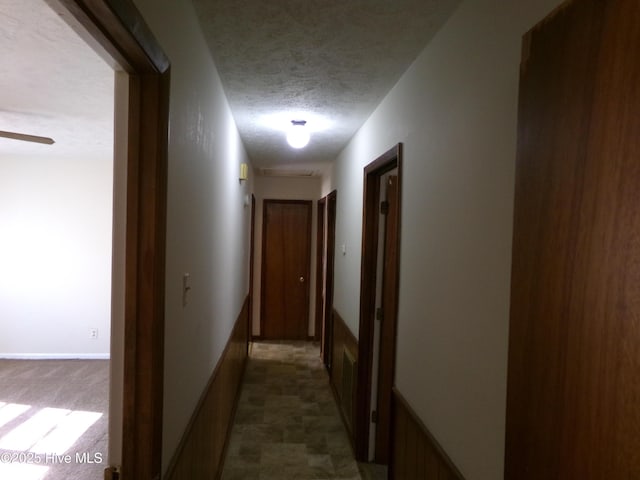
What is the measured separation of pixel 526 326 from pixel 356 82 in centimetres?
169

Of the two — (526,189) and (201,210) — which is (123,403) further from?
(526,189)

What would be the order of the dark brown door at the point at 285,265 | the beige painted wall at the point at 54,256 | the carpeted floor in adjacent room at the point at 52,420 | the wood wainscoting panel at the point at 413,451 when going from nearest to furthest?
the wood wainscoting panel at the point at 413,451, the carpeted floor in adjacent room at the point at 52,420, the beige painted wall at the point at 54,256, the dark brown door at the point at 285,265

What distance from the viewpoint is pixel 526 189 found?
2.64 ft

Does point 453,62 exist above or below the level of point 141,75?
above

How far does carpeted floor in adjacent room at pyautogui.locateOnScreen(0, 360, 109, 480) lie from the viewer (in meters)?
2.47

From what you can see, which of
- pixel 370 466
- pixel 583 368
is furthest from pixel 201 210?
pixel 370 466

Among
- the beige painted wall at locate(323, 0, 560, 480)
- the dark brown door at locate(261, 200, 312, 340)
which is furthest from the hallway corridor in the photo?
the beige painted wall at locate(323, 0, 560, 480)

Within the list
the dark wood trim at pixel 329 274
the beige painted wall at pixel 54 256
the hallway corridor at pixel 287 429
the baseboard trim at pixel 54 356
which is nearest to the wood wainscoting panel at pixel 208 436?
the hallway corridor at pixel 287 429

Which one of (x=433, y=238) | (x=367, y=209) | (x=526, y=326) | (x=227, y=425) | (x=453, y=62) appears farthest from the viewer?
(x=227, y=425)

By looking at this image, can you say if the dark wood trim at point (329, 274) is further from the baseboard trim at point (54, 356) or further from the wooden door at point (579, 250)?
the wooden door at point (579, 250)

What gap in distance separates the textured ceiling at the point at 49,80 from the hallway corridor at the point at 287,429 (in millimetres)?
2544

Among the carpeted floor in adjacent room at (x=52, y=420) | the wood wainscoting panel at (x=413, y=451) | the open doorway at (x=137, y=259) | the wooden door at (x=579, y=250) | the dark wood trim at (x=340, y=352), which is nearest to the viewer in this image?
the wooden door at (x=579, y=250)

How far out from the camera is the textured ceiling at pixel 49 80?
1482 millimetres

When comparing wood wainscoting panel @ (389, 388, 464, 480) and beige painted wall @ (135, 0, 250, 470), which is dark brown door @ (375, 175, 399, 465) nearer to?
wood wainscoting panel @ (389, 388, 464, 480)
